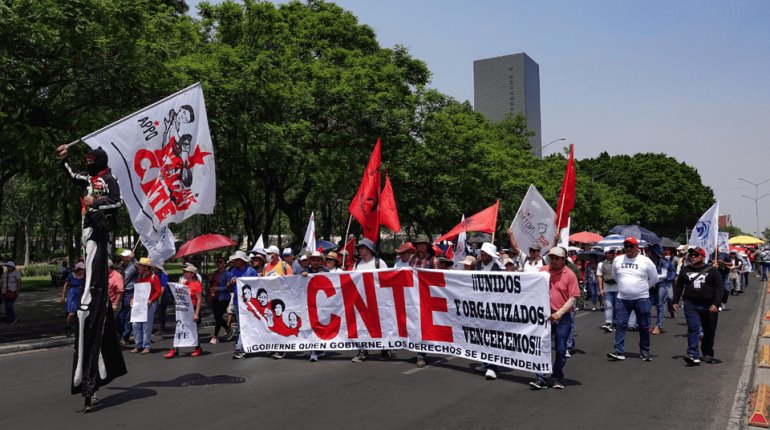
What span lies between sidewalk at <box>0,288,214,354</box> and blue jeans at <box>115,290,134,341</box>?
1495mm

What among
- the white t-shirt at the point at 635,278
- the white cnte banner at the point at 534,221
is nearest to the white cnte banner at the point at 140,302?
the white cnte banner at the point at 534,221

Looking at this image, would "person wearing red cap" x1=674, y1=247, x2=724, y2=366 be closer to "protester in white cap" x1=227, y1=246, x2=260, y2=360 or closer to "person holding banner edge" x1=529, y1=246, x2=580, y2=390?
"person holding banner edge" x1=529, y1=246, x2=580, y2=390

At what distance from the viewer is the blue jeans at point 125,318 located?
456 inches

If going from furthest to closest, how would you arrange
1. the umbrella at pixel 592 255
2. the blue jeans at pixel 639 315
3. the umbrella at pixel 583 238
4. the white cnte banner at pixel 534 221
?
1. the umbrella at pixel 583 238
2. the umbrella at pixel 592 255
3. the white cnte banner at pixel 534 221
4. the blue jeans at pixel 639 315

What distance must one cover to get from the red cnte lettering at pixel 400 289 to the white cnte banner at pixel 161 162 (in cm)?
309

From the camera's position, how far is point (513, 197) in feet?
138

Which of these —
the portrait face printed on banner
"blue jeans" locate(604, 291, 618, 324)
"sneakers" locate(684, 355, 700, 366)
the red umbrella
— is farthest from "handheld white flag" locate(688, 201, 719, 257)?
the red umbrella

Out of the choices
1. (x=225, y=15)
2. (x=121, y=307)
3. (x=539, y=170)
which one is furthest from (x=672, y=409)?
(x=539, y=170)

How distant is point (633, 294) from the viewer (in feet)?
30.4

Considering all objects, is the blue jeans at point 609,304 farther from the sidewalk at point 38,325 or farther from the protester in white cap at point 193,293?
the sidewalk at point 38,325

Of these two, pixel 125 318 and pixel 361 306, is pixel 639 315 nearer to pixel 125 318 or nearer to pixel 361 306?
pixel 361 306

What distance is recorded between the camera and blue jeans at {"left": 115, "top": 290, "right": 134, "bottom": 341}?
1157 cm

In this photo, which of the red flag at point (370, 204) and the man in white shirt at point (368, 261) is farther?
the red flag at point (370, 204)

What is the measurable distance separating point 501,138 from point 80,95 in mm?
43920
